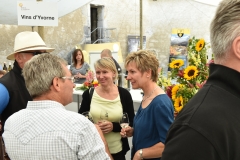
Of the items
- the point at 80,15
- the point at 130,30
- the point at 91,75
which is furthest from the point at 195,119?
the point at 130,30

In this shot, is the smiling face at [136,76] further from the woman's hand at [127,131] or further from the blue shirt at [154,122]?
the woman's hand at [127,131]

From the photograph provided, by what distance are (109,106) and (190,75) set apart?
2.52 ft

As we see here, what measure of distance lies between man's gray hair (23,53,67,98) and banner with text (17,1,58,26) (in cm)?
281

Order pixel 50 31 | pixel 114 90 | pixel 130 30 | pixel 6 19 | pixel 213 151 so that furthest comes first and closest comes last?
pixel 130 30
pixel 50 31
pixel 6 19
pixel 114 90
pixel 213 151

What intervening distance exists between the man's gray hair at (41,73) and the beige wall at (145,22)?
34.1 feet

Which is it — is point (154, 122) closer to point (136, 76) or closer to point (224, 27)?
point (136, 76)

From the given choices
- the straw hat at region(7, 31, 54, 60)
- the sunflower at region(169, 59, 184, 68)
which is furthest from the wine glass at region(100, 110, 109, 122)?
the straw hat at region(7, 31, 54, 60)

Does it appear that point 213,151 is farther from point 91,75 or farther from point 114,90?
point 91,75

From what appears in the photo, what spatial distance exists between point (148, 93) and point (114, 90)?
598 millimetres

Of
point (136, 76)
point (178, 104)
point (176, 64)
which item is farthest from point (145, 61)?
point (178, 104)

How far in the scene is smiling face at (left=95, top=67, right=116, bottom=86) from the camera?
2.36 metres

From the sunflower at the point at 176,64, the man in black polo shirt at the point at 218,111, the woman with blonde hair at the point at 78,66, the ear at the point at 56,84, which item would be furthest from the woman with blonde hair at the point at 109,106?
the woman with blonde hair at the point at 78,66

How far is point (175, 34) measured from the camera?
41.9ft

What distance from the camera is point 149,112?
1669mm
